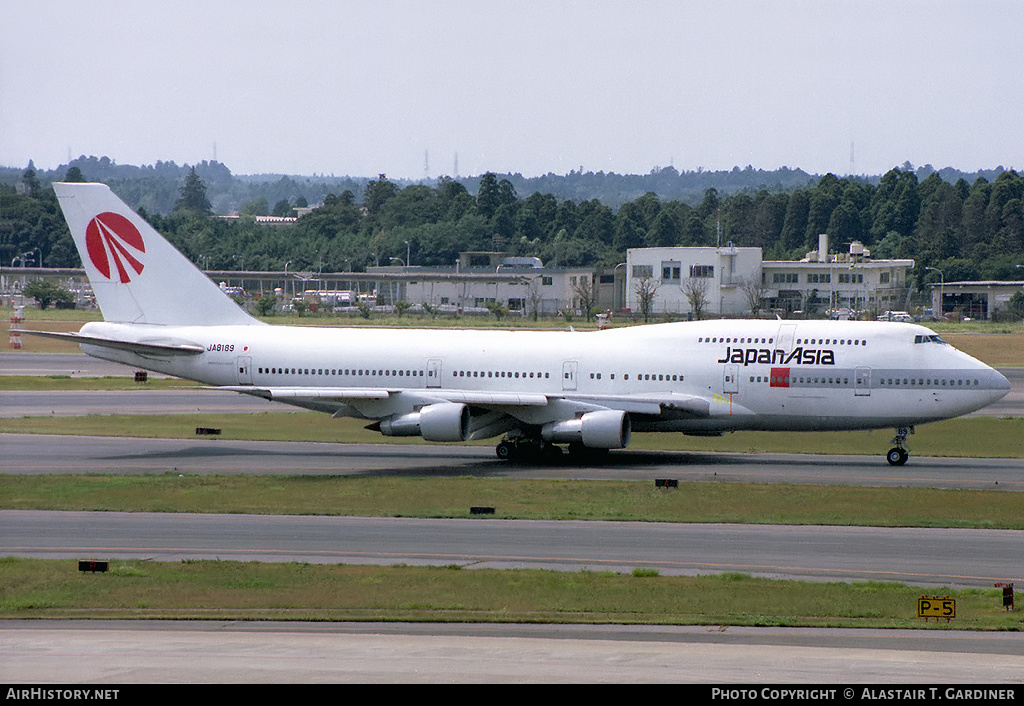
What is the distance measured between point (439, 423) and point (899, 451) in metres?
16.3

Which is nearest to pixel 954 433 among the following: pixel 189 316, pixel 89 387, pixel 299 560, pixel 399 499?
pixel 399 499

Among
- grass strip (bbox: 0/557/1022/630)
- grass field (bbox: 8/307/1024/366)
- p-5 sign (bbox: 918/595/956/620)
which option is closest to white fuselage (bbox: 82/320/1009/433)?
grass strip (bbox: 0/557/1022/630)

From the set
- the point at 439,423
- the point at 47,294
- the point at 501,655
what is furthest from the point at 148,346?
the point at 47,294

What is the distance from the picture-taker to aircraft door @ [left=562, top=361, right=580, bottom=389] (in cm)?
4800

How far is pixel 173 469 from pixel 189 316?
9.86m

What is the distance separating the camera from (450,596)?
83.8 ft

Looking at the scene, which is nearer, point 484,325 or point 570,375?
point 570,375

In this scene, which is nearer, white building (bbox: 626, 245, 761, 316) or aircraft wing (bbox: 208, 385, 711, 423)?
aircraft wing (bbox: 208, 385, 711, 423)

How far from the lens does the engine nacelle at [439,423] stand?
149ft

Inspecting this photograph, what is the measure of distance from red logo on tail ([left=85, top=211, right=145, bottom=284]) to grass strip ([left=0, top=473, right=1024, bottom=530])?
1291 centimetres

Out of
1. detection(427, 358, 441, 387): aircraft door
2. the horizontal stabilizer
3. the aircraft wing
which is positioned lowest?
the aircraft wing

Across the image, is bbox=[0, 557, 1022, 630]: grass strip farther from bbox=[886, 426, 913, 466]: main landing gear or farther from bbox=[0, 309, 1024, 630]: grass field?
bbox=[886, 426, 913, 466]: main landing gear

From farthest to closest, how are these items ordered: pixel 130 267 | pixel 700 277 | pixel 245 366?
pixel 700 277 < pixel 130 267 < pixel 245 366

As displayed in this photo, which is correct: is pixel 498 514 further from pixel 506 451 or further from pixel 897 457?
pixel 897 457
